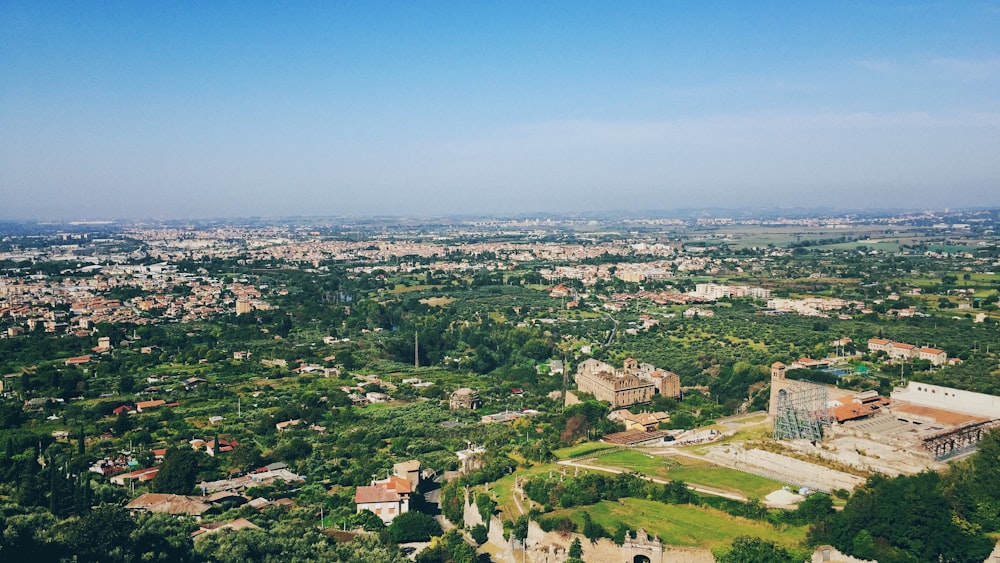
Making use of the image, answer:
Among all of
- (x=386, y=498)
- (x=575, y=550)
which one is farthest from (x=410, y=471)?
(x=575, y=550)

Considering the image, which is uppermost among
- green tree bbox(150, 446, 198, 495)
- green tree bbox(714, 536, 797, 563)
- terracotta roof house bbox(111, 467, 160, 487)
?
green tree bbox(714, 536, 797, 563)

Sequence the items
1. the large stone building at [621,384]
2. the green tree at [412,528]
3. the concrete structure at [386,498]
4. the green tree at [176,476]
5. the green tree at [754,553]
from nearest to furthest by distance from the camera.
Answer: the green tree at [754,553] → the green tree at [412,528] → the concrete structure at [386,498] → the green tree at [176,476] → the large stone building at [621,384]

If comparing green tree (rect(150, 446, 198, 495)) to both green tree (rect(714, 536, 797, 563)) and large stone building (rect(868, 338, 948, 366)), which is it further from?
large stone building (rect(868, 338, 948, 366))

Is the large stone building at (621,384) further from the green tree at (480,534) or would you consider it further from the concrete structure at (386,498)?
the green tree at (480,534)

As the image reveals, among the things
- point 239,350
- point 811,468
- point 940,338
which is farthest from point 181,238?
point 811,468

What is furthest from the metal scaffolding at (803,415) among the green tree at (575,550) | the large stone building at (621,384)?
the green tree at (575,550)

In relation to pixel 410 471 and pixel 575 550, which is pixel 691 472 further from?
pixel 410 471

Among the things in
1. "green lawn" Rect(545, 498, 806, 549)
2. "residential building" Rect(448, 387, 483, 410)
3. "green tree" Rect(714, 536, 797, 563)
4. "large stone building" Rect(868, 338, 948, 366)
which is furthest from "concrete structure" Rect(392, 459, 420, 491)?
"large stone building" Rect(868, 338, 948, 366)
